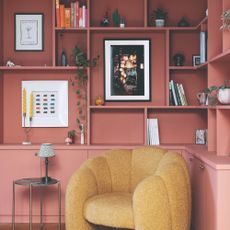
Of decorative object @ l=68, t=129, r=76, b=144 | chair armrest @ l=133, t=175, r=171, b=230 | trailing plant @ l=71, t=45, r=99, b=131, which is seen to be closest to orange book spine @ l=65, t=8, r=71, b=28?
trailing plant @ l=71, t=45, r=99, b=131

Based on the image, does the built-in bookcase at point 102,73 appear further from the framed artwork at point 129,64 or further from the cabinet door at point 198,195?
the cabinet door at point 198,195

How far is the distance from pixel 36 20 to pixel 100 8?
29.2 inches

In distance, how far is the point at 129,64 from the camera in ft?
16.4

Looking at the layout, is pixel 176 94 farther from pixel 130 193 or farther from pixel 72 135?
pixel 130 193

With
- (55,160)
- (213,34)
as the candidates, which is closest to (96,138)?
(55,160)

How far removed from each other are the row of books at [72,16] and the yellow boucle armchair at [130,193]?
156cm

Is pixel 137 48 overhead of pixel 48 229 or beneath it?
overhead

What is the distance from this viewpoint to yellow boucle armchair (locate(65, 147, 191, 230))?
3207 millimetres

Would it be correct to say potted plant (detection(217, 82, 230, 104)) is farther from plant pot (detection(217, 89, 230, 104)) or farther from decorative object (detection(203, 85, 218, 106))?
decorative object (detection(203, 85, 218, 106))

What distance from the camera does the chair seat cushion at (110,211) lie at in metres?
3.34

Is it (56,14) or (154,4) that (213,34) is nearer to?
(154,4)

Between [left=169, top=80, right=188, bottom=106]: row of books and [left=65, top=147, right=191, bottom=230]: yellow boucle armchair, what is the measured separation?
92 cm

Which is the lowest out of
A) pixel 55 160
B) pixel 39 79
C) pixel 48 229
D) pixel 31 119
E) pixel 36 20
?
pixel 48 229

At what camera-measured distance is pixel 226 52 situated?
10.8 ft
